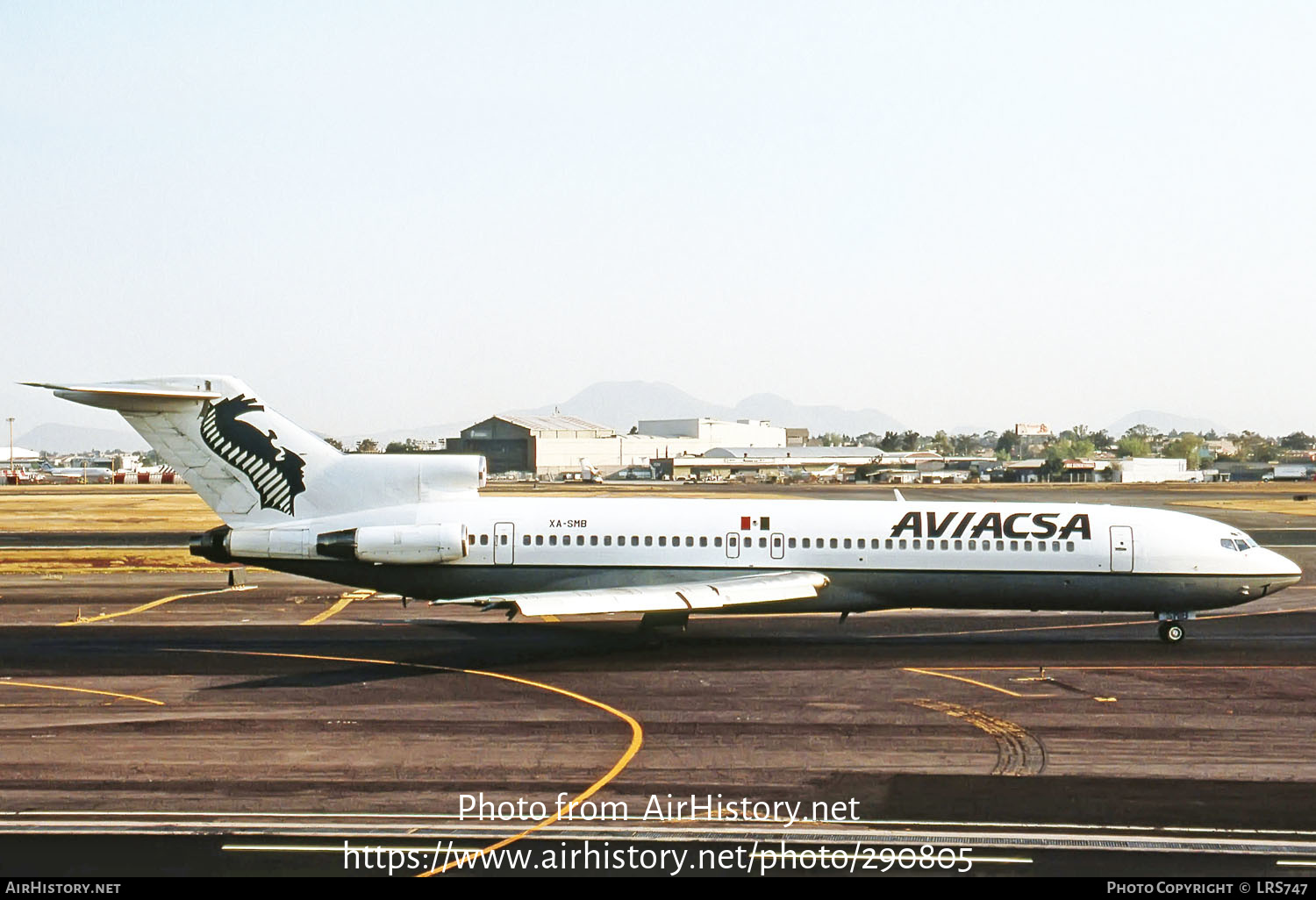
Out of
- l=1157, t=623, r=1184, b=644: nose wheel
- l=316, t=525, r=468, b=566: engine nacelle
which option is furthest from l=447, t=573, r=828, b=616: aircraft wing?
l=1157, t=623, r=1184, b=644: nose wheel

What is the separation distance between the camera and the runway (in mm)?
13062

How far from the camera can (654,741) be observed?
17.3 meters

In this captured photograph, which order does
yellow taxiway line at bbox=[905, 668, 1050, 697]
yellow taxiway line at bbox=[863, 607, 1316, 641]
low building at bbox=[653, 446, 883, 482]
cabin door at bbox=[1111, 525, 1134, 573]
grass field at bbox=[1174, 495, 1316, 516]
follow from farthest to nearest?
low building at bbox=[653, 446, 883, 482] < grass field at bbox=[1174, 495, 1316, 516] < yellow taxiway line at bbox=[863, 607, 1316, 641] < cabin door at bbox=[1111, 525, 1134, 573] < yellow taxiway line at bbox=[905, 668, 1050, 697]

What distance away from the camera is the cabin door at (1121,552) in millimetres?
25734

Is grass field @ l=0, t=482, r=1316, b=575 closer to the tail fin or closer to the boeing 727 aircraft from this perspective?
the boeing 727 aircraft

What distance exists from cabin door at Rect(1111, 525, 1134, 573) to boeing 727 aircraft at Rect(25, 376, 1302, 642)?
0.03m

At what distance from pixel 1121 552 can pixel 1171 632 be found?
8.33 feet

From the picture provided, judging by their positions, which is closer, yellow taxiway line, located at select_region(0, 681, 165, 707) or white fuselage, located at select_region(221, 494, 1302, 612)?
yellow taxiway line, located at select_region(0, 681, 165, 707)

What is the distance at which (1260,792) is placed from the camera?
1473 cm

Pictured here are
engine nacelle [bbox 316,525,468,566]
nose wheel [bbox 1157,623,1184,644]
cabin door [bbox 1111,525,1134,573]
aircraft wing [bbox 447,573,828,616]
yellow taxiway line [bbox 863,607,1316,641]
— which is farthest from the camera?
yellow taxiway line [bbox 863,607,1316,641]

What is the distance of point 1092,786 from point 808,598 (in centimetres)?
1021

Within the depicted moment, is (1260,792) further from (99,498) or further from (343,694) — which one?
(99,498)

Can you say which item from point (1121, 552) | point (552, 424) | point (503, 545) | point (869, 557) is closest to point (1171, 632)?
point (1121, 552)
